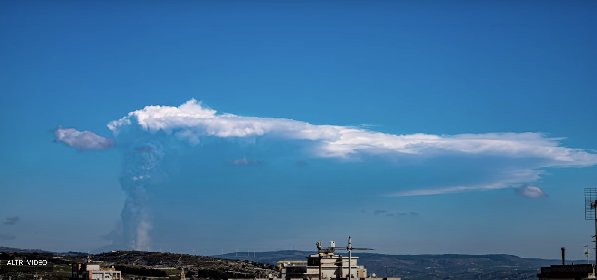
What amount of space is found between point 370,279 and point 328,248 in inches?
678

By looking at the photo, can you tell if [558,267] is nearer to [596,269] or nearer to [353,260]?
[596,269]

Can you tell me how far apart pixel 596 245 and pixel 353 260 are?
60.6 metres

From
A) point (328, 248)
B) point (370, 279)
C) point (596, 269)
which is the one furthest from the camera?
point (328, 248)

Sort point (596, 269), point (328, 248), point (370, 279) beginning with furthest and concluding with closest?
point (328, 248)
point (370, 279)
point (596, 269)

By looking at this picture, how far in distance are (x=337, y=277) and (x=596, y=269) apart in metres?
57.8

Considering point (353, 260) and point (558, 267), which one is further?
point (353, 260)

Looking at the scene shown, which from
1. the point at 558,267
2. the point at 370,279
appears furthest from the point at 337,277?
the point at 558,267

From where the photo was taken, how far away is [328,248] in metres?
193

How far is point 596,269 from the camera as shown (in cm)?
13788

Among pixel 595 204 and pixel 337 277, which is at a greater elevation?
pixel 595 204

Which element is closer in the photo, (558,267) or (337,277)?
(558,267)

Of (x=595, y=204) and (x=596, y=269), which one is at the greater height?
(x=595, y=204)

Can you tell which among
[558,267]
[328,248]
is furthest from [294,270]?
[558,267]

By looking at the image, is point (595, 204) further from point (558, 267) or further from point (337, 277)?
point (337, 277)
